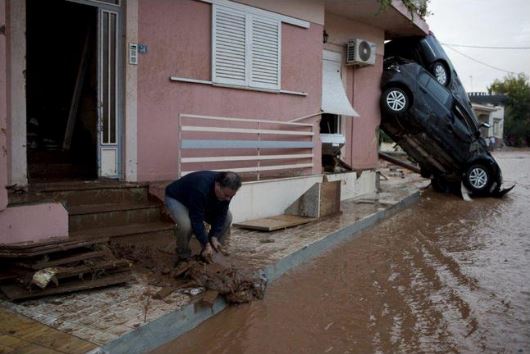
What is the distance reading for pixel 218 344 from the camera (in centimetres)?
385

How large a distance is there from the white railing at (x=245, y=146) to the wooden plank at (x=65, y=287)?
8.57 ft

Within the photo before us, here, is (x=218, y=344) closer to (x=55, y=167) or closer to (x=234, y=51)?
(x=55, y=167)

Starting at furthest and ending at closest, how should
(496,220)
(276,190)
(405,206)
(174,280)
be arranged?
(405,206) → (496,220) → (276,190) → (174,280)

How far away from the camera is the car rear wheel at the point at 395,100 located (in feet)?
40.4

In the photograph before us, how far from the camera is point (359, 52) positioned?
11438 millimetres

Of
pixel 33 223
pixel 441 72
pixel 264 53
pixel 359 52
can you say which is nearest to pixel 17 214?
pixel 33 223

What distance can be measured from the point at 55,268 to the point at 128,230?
1.71 metres

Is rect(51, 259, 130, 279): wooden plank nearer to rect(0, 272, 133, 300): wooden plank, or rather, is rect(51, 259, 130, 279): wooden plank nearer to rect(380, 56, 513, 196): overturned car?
rect(0, 272, 133, 300): wooden plank

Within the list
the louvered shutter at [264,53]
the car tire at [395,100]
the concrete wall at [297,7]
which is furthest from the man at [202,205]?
the car tire at [395,100]

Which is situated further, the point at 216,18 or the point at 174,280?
the point at 216,18

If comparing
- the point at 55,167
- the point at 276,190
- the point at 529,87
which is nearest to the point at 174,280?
the point at 55,167

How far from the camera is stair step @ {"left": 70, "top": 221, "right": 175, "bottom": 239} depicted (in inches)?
213

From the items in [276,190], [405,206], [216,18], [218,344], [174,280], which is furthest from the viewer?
[405,206]

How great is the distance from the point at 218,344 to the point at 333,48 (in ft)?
29.4
